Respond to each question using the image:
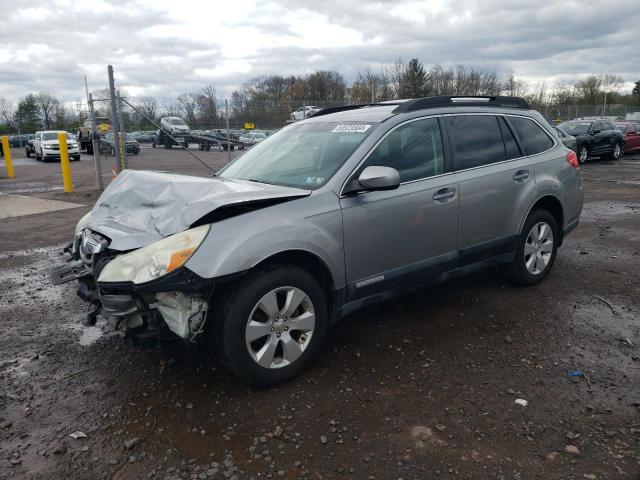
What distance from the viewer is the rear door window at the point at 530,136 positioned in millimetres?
4805

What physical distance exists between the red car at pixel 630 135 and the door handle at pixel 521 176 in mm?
19459

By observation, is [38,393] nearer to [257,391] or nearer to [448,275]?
[257,391]

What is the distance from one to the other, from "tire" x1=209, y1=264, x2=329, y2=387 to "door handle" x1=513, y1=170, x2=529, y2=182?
2.31 meters

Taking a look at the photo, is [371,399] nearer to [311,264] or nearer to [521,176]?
[311,264]

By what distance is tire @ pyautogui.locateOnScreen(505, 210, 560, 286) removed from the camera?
15.5 feet

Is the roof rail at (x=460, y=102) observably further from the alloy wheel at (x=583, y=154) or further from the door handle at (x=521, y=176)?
the alloy wheel at (x=583, y=154)

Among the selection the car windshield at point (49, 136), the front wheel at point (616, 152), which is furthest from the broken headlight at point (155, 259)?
the car windshield at point (49, 136)

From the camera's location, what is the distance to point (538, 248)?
490 centimetres

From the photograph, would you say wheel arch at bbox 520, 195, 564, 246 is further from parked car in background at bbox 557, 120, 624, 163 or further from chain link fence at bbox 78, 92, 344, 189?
parked car in background at bbox 557, 120, 624, 163

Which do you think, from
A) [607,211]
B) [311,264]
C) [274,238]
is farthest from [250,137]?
[274,238]

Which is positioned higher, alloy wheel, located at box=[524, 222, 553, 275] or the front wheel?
the front wheel

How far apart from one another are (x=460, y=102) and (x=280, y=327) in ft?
8.53

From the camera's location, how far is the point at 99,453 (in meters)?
2.67

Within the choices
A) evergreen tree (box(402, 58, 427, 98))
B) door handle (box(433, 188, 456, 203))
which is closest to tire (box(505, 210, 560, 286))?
door handle (box(433, 188, 456, 203))
